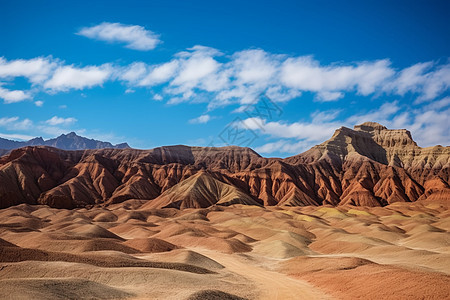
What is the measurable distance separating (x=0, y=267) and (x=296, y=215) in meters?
85.4

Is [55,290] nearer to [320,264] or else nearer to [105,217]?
[320,264]

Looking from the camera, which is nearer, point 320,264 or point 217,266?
point 320,264

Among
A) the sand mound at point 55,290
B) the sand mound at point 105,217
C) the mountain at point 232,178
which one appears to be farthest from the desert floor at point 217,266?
the mountain at point 232,178

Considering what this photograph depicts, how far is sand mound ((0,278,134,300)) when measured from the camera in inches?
746

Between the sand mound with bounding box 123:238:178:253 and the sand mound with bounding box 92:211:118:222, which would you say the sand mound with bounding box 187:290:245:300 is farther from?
the sand mound with bounding box 92:211:118:222

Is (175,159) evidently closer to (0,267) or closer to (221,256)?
(221,256)

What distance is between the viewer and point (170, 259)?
39.3 metres

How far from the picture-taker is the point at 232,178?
6270 inches

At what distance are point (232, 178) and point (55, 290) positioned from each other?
13878cm

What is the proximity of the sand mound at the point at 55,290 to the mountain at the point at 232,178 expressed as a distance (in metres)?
98.9

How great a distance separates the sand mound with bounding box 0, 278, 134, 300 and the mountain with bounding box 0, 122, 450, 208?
324ft

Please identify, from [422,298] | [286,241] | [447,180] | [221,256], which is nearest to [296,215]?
[286,241]

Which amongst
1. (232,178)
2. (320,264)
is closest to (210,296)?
(320,264)

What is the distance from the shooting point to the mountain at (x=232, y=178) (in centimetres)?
12850
